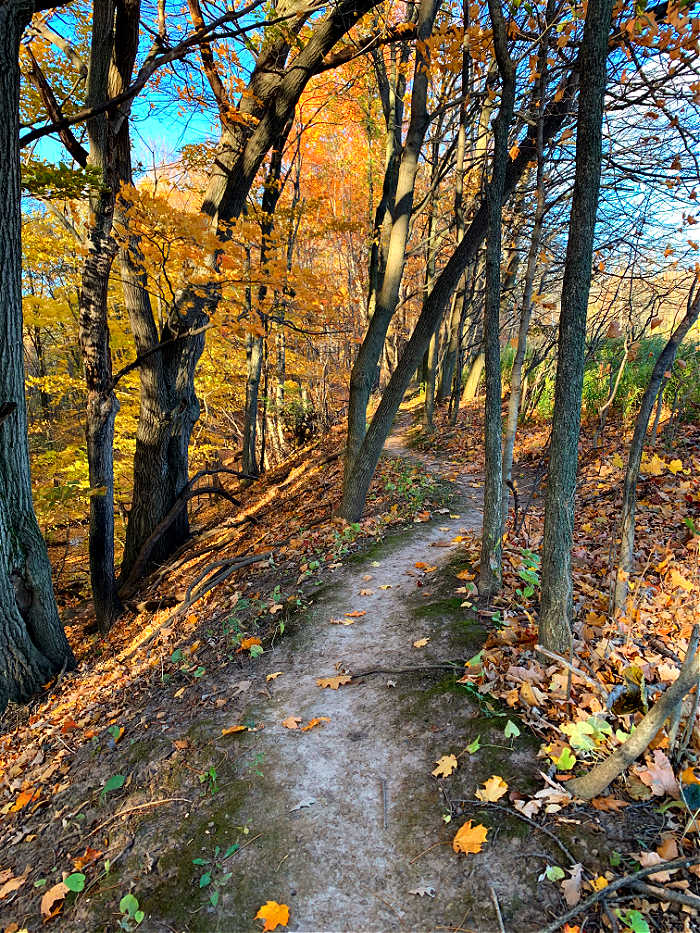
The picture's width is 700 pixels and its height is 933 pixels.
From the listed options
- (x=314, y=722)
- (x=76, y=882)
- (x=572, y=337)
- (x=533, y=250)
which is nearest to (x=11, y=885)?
(x=76, y=882)

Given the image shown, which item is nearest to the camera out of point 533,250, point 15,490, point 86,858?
point 86,858

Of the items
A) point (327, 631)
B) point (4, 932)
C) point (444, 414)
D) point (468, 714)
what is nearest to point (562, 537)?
point (468, 714)

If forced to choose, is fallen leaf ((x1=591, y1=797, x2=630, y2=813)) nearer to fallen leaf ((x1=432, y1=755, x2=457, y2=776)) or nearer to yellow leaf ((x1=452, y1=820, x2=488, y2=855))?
yellow leaf ((x1=452, y1=820, x2=488, y2=855))

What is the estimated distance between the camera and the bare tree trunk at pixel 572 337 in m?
2.56

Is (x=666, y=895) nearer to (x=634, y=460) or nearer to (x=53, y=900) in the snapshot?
(x=634, y=460)

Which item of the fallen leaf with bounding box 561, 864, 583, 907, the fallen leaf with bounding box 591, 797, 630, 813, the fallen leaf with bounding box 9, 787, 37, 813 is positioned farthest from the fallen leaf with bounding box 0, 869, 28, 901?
the fallen leaf with bounding box 591, 797, 630, 813

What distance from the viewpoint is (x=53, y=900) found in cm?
275

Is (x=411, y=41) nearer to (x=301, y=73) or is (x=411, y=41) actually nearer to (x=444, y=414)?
(x=301, y=73)

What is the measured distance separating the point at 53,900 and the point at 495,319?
15.7 feet

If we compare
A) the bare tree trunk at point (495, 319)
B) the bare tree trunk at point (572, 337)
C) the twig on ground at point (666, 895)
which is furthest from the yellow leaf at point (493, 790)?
the bare tree trunk at point (495, 319)

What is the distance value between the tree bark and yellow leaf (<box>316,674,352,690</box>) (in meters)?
3.62

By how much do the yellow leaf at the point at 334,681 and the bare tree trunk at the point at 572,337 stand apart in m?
1.64

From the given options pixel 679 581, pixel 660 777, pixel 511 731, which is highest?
pixel 679 581

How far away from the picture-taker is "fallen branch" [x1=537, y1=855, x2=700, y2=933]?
1.88m
